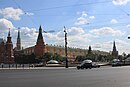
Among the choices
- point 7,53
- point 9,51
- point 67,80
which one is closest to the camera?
point 67,80

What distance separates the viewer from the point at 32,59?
15888 cm

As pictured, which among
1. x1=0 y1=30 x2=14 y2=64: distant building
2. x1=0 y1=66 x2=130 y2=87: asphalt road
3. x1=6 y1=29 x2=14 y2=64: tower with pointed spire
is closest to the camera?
x1=0 y1=66 x2=130 y2=87: asphalt road

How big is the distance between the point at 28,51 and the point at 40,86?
18419cm

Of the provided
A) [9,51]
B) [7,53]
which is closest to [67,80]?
[7,53]

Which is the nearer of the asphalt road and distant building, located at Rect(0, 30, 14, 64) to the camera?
the asphalt road

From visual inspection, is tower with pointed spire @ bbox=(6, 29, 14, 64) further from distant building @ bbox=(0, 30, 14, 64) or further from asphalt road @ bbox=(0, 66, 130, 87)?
asphalt road @ bbox=(0, 66, 130, 87)

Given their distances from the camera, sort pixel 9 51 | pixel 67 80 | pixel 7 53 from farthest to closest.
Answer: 1. pixel 9 51
2. pixel 7 53
3. pixel 67 80

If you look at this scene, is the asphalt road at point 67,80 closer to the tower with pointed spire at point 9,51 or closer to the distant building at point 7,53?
the tower with pointed spire at point 9,51

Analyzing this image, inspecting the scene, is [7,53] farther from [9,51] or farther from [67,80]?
[67,80]

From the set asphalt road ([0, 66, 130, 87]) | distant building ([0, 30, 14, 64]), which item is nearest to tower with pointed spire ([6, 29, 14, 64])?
distant building ([0, 30, 14, 64])

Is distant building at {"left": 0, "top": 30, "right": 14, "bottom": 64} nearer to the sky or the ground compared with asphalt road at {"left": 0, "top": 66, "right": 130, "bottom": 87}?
nearer to the sky

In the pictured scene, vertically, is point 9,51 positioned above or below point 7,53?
above

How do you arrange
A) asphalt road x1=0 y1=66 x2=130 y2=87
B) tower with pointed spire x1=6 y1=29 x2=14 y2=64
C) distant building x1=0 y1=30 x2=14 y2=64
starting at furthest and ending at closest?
distant building x1=0 y1=30 x2=14 y2=64
tower with pointed spire x1=6 y1=29 x2=14 y2=64
asphalt road x1=0 y1=66 x2=130 y2=87

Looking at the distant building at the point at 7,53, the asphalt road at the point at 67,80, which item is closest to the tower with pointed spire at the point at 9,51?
the distant building at the point at 7,53
